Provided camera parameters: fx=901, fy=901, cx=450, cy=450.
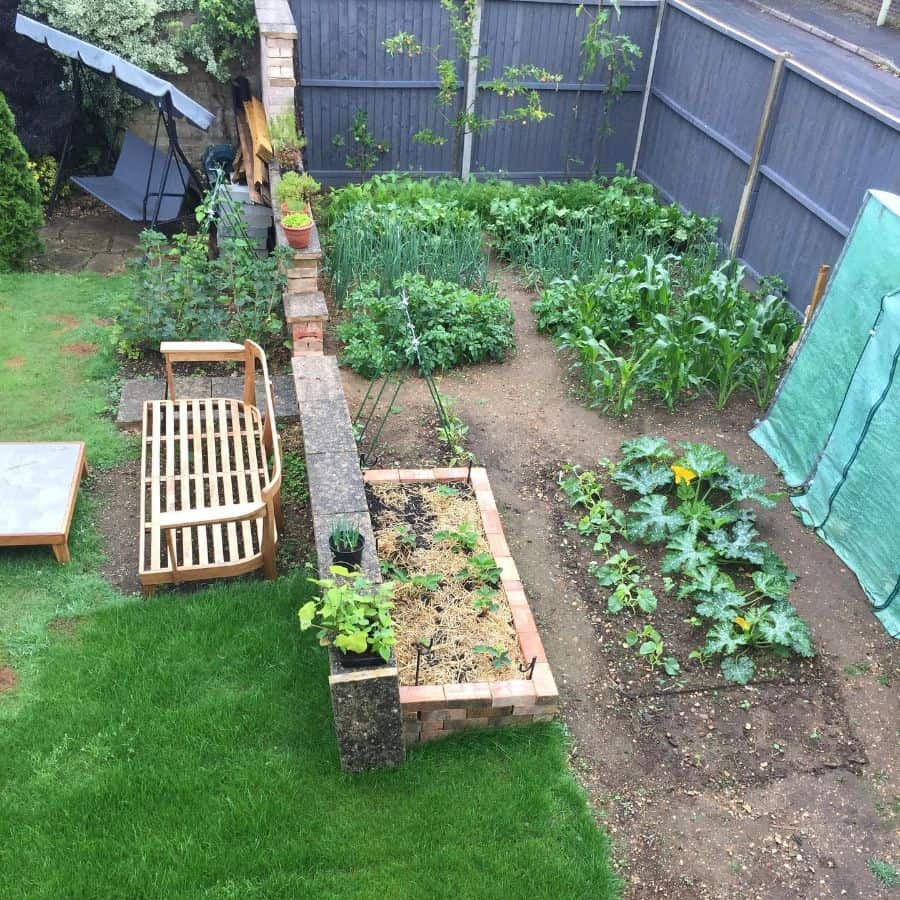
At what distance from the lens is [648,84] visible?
934 cm

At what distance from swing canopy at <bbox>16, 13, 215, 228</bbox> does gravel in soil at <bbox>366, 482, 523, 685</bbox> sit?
164 inches

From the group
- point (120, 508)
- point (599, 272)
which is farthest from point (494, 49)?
point (120, 508)

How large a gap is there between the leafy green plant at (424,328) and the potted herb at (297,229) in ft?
2.49

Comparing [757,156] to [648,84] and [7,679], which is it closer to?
→ [648,84]

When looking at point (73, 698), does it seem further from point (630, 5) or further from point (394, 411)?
point (630, 5)

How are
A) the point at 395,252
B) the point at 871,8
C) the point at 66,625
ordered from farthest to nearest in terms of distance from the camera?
the point at 871,8 < the point at 395,252 < the point at 66,625

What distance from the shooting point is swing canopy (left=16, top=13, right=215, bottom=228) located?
7262mm

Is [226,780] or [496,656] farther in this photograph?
[496,656]

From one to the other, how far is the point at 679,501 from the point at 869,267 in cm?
172

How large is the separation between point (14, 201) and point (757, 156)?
19.9 ft

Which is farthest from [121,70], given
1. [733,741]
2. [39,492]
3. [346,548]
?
[733,741]

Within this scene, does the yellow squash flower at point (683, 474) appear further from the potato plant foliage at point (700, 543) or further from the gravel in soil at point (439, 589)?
the gravel in soil at point (439, 589)

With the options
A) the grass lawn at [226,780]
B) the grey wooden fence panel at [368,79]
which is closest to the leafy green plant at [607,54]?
the grey wooden fence panel at [368,79]

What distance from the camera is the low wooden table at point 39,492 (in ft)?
15.0
